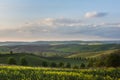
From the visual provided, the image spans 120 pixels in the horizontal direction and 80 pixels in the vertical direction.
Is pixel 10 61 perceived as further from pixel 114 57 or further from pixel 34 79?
pixel 34 79

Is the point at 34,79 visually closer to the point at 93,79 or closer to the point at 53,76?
the point at 53,76

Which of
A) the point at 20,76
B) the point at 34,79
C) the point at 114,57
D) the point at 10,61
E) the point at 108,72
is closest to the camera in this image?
the point at 34,79

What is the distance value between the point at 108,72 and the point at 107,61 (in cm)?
4302

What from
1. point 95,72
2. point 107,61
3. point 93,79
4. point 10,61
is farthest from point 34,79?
point 10,61

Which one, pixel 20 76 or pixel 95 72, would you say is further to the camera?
pixel 95 72

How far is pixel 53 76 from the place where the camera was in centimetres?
3225

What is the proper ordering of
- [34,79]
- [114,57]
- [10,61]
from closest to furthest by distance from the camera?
[34,79] → [114,57] → [10,61]

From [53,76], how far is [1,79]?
17.1 feet

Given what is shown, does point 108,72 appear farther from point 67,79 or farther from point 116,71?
point 67,79

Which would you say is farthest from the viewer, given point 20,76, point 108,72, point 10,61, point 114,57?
point 10,61

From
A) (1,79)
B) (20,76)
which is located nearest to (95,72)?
(20,76)

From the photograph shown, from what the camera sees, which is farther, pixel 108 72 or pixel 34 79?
pixel 108 72

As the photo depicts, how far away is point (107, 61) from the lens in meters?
81.7

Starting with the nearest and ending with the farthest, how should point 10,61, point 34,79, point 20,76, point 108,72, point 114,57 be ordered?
point 34,79 < point 20,76 < point 108,72 < point 114,57 < point 10,61
